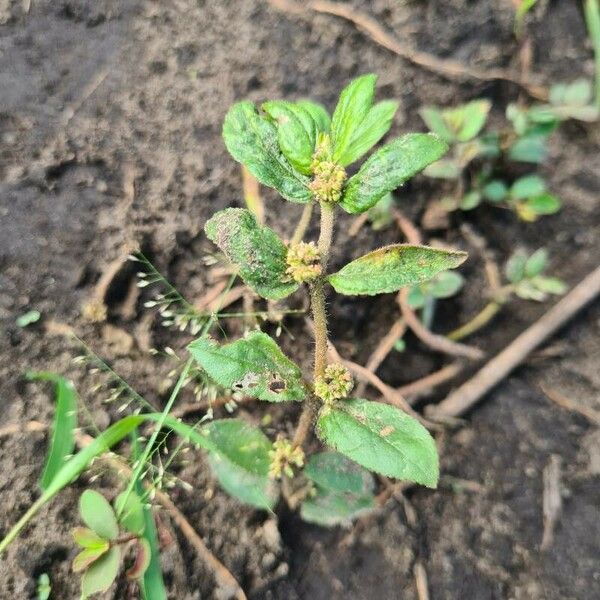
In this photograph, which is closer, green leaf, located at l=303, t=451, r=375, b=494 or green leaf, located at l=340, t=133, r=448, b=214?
green leaf, located at l=340, t=133, r=448, b=214

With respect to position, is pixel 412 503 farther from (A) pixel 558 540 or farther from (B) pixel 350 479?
(A) pixel 558 540

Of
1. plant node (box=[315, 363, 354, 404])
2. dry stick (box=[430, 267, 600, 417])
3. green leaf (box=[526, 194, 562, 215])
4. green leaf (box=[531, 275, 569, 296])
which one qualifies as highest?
plant node (box=[315, 363, 354, 404])

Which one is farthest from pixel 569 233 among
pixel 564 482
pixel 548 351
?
pixel 564 482

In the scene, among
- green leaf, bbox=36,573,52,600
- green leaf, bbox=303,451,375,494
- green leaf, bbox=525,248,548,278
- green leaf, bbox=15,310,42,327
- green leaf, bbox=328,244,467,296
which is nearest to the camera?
green leaf, bbox=328,244,467,296

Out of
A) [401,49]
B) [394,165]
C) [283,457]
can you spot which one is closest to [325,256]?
[394,165]

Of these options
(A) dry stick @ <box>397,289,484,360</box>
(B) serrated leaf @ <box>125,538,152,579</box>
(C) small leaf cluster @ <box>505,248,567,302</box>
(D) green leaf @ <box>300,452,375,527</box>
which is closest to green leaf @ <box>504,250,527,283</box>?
(C) small leaf cluster @ <box>505,248,567,302</box>

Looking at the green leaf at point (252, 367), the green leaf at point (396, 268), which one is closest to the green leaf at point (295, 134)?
the green leaf at point (396, 268)

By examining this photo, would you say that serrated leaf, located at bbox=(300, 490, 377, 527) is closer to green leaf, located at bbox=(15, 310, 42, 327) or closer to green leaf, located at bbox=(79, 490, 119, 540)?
green leaf, located at bbox=(79, 490, 119, 540)
